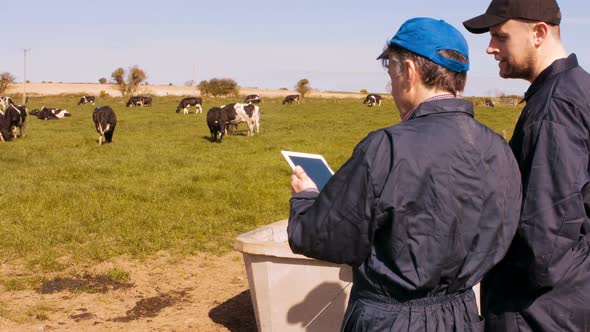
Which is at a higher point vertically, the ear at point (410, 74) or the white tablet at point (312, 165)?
the ear at point (410, 74)

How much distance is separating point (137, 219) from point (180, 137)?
1340cm

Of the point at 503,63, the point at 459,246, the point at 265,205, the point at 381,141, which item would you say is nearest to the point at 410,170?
the point at 381,141

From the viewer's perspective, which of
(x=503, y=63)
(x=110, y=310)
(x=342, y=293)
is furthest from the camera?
(x=110, y=310)

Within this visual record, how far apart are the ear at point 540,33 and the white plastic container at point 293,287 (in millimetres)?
1907

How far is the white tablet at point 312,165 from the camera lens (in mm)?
2750

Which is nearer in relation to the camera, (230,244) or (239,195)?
(230,244)

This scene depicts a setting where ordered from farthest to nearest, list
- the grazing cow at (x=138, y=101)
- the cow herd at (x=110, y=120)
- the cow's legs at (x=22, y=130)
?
the grazing cow at (x=138, y=101) → the cow's legs at (x=22, y=130) → the cow herd at (x=110, y=120)

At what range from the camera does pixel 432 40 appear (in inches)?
85.3

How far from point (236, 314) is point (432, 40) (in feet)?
13.2

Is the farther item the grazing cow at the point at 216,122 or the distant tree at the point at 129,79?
the distant tree at the point at 129,79

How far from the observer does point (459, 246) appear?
6.95 ft

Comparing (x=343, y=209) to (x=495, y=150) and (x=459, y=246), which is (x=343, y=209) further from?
(x=495, y=150)

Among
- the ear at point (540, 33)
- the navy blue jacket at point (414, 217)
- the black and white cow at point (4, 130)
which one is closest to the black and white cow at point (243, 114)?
the black and white cow at point (4, 130)

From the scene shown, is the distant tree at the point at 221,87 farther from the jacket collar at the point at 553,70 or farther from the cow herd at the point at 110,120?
the jacket collar at the point at 553,70
